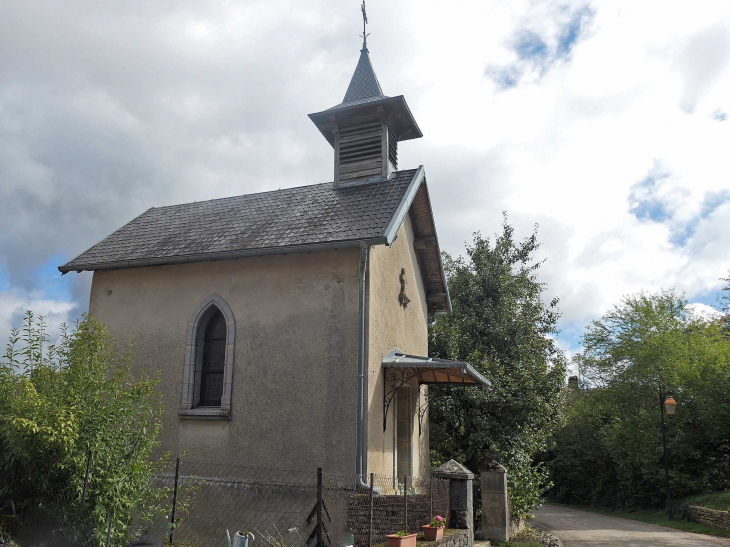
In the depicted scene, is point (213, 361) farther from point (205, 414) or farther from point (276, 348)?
point (276, 348)

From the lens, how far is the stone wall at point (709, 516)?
17172mm

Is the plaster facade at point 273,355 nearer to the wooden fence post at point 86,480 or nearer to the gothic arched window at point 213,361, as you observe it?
the gothic arched window at point 213,361

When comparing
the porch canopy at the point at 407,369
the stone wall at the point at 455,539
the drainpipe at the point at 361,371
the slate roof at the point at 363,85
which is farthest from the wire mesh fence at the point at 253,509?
the slate roof at the point at 363,85

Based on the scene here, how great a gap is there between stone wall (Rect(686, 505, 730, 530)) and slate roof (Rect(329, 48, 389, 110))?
1625 cm

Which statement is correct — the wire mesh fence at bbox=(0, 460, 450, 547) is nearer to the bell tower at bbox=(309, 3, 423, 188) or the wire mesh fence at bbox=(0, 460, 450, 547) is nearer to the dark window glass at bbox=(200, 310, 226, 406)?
the dark window glass at bbox=(200, 310, 226, 406)

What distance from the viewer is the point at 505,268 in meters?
20.2

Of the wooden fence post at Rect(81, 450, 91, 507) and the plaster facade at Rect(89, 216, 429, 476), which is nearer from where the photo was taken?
the wooden fence post at Rect(81, 450, 91, 507)

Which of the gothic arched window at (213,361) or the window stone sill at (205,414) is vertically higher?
the gothic arched window at (213,361)

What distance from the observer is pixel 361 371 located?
945cm

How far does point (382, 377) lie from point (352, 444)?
1.60 m

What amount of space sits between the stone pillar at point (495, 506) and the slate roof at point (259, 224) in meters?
7.59

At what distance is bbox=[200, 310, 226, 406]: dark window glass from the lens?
424 inches

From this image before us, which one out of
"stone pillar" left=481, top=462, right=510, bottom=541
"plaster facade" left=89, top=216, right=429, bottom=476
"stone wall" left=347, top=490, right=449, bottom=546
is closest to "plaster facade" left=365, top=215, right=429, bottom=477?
"plaster facade" left=89, top=216, right=429, bottom=476

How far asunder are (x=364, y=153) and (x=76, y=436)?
9232mm
